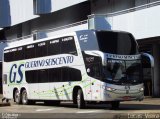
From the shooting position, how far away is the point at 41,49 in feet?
96.0

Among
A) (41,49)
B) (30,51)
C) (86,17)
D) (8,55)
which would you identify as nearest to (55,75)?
(41,49)

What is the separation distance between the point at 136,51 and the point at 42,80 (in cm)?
678

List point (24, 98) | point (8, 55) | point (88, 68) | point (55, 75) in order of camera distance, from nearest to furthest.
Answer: point (88, 68) → point (55, 75) → point (24, 98) → point (8, 55)

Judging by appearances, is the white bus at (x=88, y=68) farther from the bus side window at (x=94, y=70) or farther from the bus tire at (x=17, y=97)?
the bus tire at (x=17, y=97)

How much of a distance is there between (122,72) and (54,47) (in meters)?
5.12

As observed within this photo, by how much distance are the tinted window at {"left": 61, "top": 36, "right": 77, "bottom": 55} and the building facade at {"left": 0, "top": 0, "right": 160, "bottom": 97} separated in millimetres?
7247

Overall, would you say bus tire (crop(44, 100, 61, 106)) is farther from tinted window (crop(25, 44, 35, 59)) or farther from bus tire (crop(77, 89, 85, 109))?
bus tire (crop(77, 89, 85, 109))

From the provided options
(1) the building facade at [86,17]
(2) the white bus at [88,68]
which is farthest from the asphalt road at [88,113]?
(1) the building facade at [86,17]

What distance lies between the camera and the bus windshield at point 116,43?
2420 centimetres

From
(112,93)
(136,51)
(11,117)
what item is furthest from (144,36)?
(11,117)

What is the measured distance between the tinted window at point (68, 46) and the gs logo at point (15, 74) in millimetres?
5595

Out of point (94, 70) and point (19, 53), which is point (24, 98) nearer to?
point (19, 53)

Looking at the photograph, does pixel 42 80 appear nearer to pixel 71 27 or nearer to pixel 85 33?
pixel 85 33

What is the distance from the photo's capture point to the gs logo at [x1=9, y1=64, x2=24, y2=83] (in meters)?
31.9
